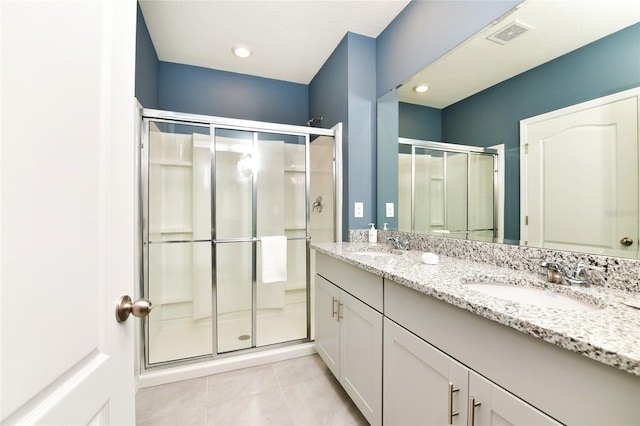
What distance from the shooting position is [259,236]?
2244 mm

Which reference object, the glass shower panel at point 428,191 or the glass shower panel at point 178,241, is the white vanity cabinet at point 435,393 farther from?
the glass shower panel at point 178,241

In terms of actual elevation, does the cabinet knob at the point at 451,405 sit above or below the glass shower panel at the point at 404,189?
below

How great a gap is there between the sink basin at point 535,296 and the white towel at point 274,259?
1.43 metres

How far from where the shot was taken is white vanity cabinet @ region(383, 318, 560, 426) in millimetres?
698

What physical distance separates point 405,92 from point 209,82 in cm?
188

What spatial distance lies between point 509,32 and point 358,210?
4.43 ft

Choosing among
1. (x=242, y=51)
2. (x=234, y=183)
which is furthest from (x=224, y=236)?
(x=242, y=51)

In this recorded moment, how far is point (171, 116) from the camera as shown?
6.22ft

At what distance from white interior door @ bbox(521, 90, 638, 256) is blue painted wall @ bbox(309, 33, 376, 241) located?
1.10m

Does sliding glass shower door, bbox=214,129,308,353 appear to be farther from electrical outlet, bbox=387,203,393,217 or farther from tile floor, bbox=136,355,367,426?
electrical outlet, bbox=387,203,393,217

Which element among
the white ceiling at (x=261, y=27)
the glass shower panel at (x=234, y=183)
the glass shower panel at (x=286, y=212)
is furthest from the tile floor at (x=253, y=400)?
the white ceiling at (x=261, y=27)

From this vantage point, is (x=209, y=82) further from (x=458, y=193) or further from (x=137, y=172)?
(x=458, y=193)

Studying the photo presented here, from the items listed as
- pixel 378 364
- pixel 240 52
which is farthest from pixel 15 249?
pixel 240 52

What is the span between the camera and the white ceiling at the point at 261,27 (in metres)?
1.80
